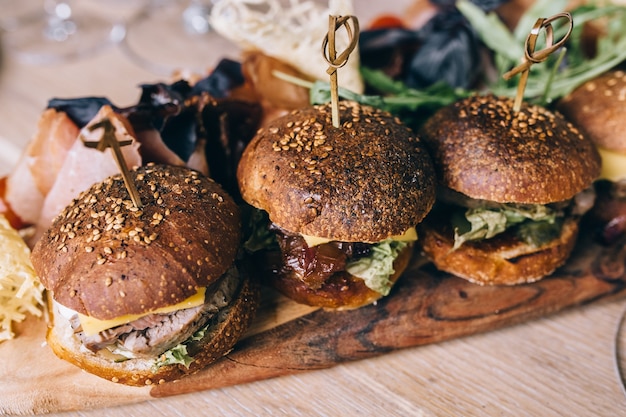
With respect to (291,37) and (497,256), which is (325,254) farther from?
(291,37)

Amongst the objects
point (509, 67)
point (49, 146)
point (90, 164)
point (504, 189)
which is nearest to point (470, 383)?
point (504, 189)

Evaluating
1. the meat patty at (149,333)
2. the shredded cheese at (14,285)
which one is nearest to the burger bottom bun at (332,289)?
the meat patty at (149,333)

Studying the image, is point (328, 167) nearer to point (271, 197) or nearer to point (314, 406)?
point (271, 197)

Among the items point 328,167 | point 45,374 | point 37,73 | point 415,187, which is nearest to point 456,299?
point 415,187

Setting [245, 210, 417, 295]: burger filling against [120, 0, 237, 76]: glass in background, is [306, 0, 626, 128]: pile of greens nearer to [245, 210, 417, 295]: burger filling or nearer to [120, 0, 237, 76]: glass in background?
[245, 210, 417, 295]: burger filling

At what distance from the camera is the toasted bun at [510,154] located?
7.83 ft

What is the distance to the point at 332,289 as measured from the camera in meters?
2.47

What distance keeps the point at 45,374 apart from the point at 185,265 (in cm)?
86

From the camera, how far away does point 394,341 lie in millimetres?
2541

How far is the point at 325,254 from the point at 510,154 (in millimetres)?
908

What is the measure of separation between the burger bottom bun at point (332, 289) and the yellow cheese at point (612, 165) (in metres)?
1.12

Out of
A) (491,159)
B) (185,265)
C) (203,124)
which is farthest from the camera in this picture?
(203,124)

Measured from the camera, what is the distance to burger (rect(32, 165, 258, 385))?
1997mm

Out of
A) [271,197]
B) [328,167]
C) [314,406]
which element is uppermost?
[328,167]
